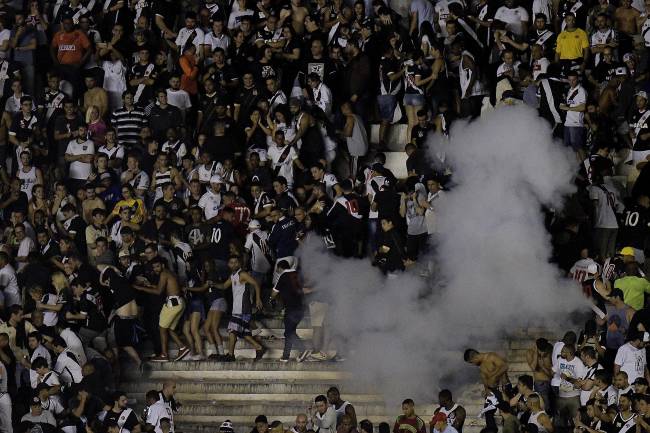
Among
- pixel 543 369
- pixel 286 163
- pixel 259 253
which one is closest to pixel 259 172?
pixel 286 163

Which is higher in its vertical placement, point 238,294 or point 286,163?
point 286,163

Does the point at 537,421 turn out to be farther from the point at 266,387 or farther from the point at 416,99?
the point at 416,99

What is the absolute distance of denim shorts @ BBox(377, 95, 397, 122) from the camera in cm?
2473

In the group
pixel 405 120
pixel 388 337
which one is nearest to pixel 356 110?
pixel 405 120

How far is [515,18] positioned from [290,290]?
599 centimetres

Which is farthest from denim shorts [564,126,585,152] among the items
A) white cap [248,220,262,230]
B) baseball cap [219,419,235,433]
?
baseball cap [219,419,235,433]

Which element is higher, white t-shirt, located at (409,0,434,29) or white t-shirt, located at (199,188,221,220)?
white t-shirt, located at (409,0,434,29)

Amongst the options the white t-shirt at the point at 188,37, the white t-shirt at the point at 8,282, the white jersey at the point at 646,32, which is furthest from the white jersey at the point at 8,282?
the white jersey at the point at 646,32

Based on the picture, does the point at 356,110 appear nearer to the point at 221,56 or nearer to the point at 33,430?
the point at 221,56

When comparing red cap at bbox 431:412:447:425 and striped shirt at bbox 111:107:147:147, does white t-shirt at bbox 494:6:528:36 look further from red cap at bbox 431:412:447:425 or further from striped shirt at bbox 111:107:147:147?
red cap at bbox 431:412:447:425

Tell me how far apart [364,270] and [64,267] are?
13.5 feet

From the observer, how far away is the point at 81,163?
25.2 m

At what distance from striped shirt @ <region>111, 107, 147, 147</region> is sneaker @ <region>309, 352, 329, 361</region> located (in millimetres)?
5123

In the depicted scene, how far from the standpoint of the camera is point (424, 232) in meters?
22.5
